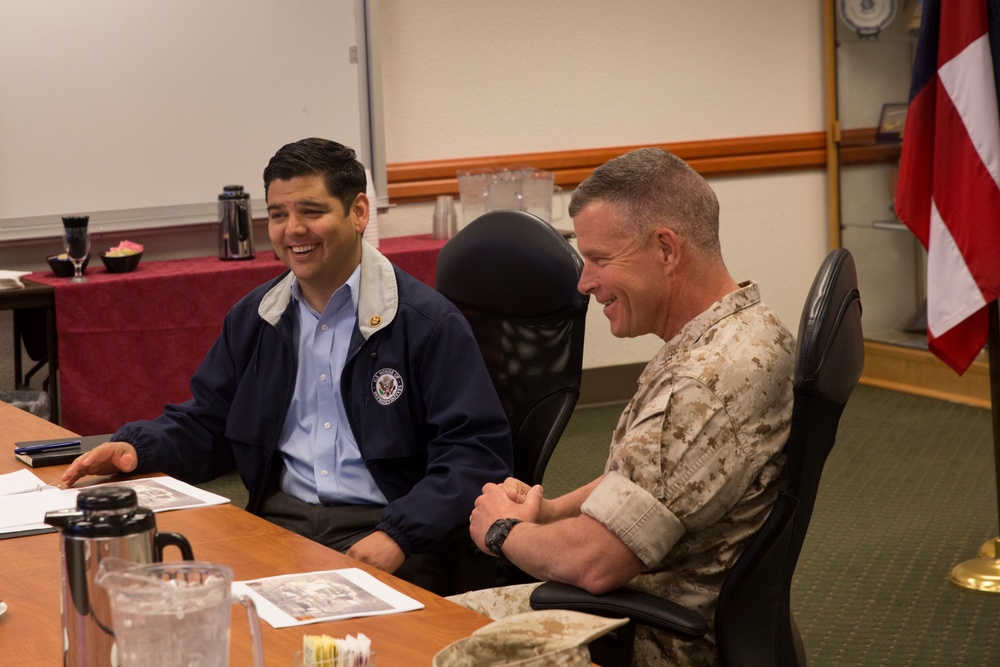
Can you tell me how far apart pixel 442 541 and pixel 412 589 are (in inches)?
21.0

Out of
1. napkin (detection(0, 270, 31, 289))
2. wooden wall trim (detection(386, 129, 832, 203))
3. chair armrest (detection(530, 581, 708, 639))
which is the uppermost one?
wooden wall trim (detection(386, 129, 832, 203))

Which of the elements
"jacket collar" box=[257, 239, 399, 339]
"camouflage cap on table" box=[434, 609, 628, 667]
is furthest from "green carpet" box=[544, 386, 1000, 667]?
"camouflage cap on table" box=[434, 609, 628, 667]

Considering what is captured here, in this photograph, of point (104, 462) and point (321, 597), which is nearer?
point (321, 597)

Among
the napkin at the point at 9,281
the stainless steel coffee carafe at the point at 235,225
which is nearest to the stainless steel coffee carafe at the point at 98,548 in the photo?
the napkin at the point at 9,281

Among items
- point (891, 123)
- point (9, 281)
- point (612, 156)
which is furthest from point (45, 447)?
point (891, 123)

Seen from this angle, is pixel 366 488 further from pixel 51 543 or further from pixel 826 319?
pixel 826 319

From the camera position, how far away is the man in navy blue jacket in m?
2.36

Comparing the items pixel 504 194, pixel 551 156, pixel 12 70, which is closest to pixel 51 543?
pixel 12 70

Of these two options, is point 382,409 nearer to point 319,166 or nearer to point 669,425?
point 319,166

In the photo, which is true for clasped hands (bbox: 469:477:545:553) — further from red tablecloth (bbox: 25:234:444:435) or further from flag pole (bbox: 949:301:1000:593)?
red tablecloth (bbox: 25:234:444:435)

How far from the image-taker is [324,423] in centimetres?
246

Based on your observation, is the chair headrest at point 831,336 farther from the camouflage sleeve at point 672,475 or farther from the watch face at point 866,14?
the watch face at point 866,14

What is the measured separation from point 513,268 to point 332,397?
47 centimetres

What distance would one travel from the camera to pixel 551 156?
5.70 meters
